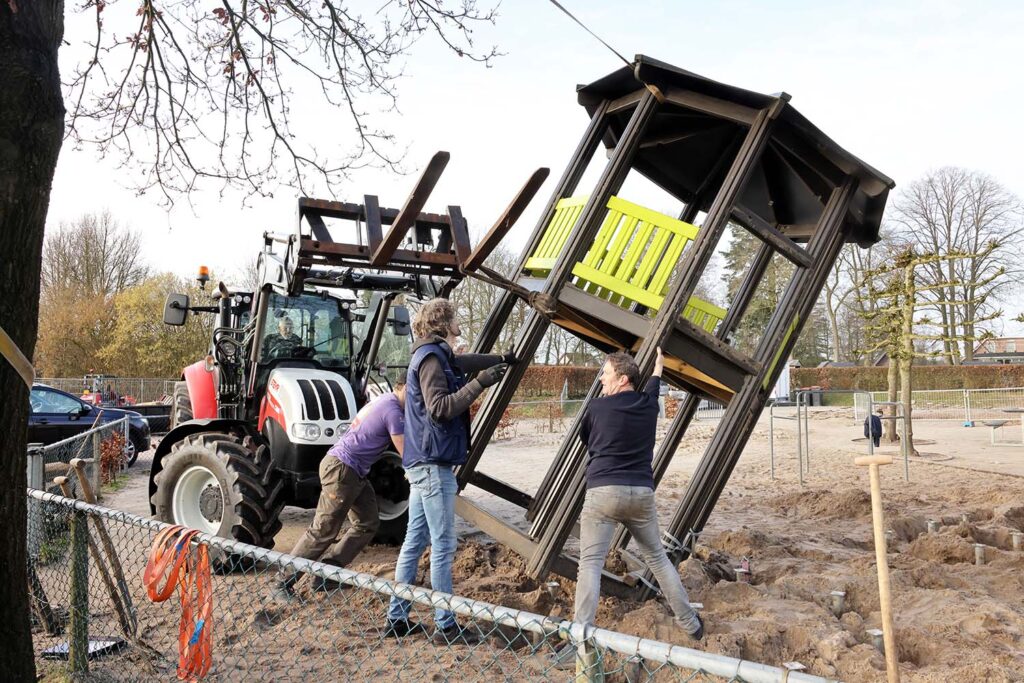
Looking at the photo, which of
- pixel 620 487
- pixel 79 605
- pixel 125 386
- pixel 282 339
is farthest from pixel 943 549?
pixel 125 386

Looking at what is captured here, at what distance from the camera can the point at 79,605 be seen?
3918mm

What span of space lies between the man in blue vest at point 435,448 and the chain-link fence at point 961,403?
22.1 meters

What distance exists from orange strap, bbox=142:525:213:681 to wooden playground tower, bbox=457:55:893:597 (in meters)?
2.05

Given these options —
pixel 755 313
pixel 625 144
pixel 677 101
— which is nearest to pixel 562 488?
pixel 625 144

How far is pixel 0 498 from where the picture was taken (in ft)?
10.4

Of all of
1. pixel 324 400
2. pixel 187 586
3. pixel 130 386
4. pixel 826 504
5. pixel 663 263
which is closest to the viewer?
pixel 187 586

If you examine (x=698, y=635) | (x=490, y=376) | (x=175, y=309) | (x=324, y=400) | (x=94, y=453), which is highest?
(x=175, y=309)

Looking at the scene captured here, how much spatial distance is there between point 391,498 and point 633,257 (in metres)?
3.55

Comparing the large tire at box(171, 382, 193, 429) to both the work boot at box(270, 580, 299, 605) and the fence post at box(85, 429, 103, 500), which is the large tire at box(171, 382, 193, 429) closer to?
the fence post at box(85, 429, 103, 500)

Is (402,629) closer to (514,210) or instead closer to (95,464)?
(514,210)

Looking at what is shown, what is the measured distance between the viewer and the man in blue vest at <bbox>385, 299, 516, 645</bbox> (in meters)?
4.46

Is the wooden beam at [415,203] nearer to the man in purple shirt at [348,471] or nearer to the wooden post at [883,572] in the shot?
the man in purple shirt at [348,471]

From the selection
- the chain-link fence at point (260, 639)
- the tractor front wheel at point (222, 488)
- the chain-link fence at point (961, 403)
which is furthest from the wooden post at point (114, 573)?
the chain-link fence at point (961, 403)

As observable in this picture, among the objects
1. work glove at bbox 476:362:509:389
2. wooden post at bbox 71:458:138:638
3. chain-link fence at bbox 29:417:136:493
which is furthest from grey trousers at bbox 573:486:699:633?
chain-link fence at bbox 29:417:136:493
